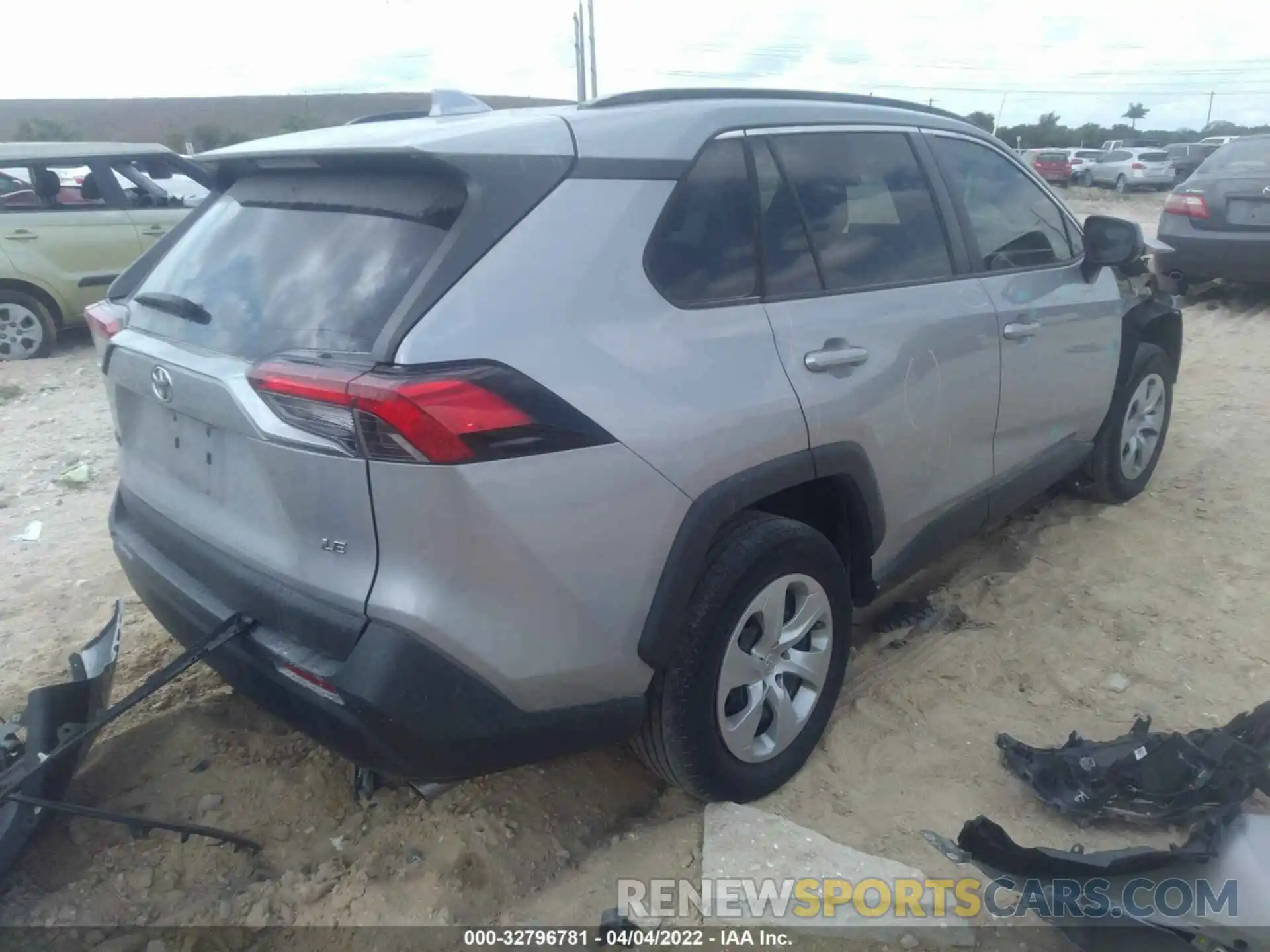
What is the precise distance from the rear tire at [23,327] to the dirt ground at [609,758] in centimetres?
446

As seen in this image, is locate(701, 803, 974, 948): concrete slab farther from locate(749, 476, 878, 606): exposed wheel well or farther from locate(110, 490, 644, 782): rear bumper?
locate(749, 476, 878, 606): exposed wheel well

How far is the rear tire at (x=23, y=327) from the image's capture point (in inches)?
320

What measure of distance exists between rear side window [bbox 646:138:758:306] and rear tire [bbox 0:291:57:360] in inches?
307

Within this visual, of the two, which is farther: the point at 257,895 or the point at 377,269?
the point at 257,895

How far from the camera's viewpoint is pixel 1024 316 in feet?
11.3

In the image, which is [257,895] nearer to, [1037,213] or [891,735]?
[891,735]

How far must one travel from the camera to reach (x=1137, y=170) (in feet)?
98.8

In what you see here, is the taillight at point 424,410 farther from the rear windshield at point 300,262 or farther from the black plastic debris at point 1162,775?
the black plastic debris at point 1162,775

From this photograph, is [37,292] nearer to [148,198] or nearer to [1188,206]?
[148,198]

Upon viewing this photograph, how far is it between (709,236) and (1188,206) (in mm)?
8075

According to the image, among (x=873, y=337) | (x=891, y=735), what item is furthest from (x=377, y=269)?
(x=891, y=735)

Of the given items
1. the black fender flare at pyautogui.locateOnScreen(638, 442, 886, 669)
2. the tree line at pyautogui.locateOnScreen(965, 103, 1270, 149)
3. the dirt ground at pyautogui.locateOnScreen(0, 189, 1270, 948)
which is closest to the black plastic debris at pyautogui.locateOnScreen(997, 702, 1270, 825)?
the dirt ground at pyautogui.locateOnScreen(0, 189, 1270, 948)

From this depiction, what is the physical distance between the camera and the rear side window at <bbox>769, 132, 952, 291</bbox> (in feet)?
9.00

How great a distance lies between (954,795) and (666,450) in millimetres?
1401
